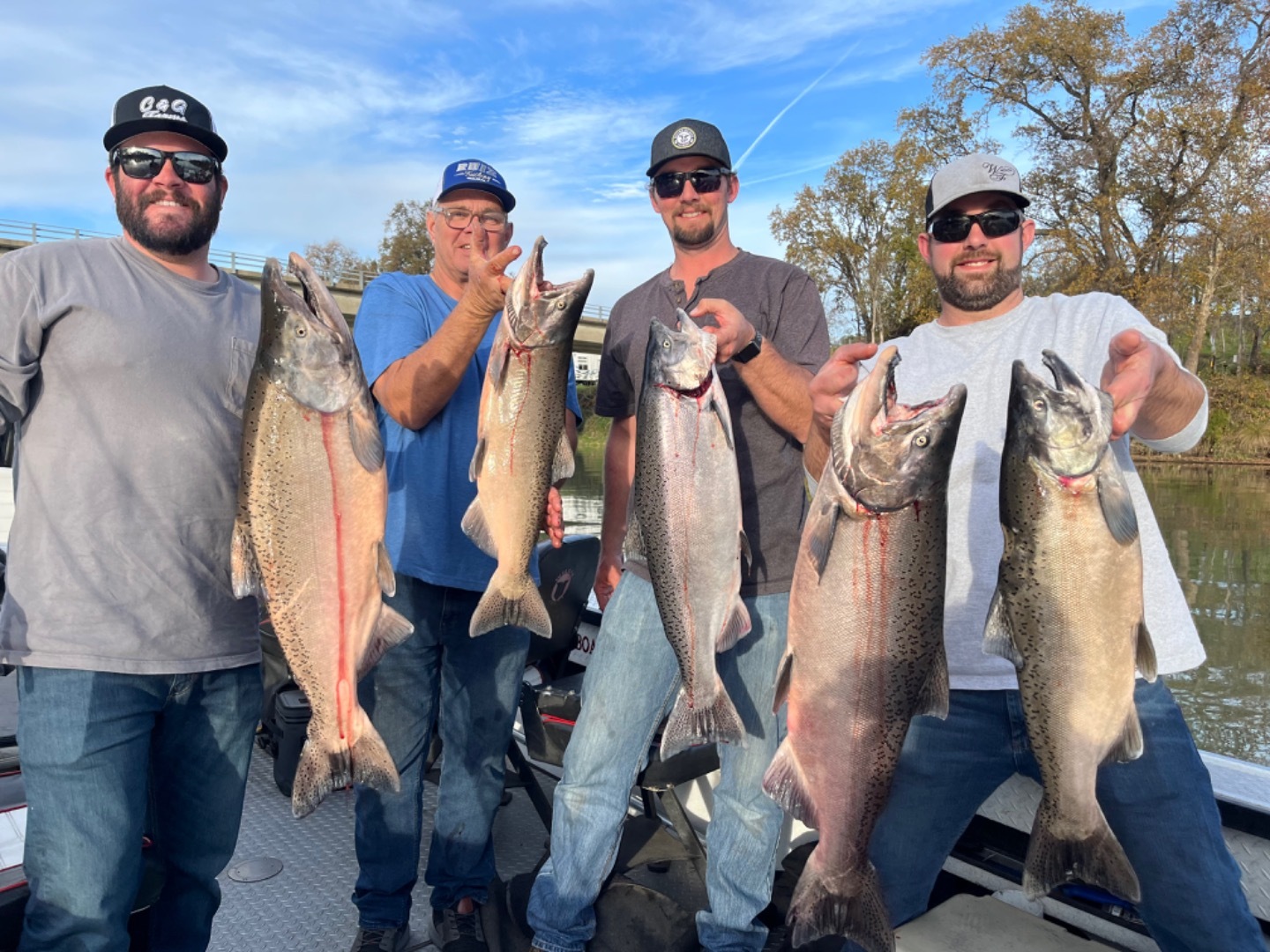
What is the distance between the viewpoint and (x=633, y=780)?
3178 mm

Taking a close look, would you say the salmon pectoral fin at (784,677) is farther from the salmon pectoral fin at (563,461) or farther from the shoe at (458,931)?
the shoe at (458,931)

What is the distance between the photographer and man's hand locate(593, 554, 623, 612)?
373cm

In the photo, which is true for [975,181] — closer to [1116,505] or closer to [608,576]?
[1116,505]

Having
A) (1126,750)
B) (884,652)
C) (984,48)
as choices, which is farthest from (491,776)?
(984,48)

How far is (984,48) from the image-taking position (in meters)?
28.2

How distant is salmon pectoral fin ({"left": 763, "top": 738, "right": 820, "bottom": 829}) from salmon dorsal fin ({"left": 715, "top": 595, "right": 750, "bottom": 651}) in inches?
15.0

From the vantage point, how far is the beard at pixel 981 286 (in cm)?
290

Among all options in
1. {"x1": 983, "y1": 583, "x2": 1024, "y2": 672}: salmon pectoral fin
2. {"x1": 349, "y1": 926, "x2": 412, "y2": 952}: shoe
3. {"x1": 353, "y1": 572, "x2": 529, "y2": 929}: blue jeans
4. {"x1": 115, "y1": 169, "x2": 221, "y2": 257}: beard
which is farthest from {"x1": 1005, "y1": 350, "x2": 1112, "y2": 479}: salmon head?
{"x1": 349, "y1": 926, "x2": 412, "y2": 952}: shoe

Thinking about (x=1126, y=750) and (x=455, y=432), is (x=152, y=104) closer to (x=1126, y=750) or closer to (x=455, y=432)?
(x=455, y=432)

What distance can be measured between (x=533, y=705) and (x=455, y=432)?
141 centimetres

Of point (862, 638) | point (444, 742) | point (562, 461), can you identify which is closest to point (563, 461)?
point (562, 461)

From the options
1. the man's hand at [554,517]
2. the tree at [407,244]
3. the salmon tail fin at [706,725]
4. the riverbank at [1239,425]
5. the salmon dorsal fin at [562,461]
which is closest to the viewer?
the salmon tail fin at [706,725]

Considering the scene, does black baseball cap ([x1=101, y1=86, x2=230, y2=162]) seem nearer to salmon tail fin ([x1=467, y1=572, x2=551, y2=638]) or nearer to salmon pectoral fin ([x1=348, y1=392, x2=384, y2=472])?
salmon pectoral fin ([x1=348, y1=392, x2=384, y2=472])

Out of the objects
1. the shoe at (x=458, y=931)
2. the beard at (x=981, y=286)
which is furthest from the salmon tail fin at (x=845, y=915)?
the beard at (x=981, y=286)
